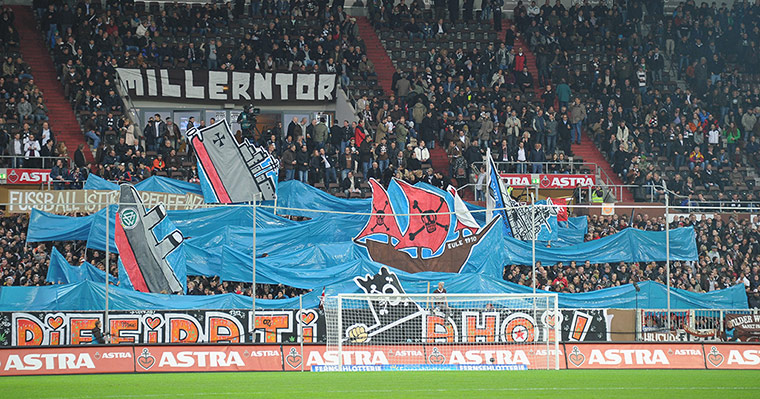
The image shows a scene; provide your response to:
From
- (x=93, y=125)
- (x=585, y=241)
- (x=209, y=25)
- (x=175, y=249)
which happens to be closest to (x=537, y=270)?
(x=585, y=241)

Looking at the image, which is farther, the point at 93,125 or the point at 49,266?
the point at 93,125

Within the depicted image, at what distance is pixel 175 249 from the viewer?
2431 centimetres

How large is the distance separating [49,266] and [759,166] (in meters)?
25.2

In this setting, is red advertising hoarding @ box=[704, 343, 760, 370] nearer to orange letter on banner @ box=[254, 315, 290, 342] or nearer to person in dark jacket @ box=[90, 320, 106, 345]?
orange letter on banner @ box=[254, 315, 290, 342]

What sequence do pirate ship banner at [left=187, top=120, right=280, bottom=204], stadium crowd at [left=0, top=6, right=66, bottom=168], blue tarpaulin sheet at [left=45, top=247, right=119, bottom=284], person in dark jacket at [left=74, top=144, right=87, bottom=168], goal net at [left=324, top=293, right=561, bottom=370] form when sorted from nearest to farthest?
goal net at [left=324, top=293, right=561, bottom=370], blue tarpaulin sheet at [left=45, top=247, right=119, bottom=284], pirate ship banner at [left=187, top=120, right=280, bottom=204], person in dark jacket at [left=74, top=144, right=87, bottom=168], stadium crowd at [left=0, top=6, right=66, bottom=168]

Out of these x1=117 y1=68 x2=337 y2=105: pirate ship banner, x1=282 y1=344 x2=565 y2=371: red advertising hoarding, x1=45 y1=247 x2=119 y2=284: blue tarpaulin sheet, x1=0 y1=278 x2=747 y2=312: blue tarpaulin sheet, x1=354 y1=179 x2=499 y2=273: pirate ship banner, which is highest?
x1=117 y1=68 x2=337 y2=105: pirate ship banner

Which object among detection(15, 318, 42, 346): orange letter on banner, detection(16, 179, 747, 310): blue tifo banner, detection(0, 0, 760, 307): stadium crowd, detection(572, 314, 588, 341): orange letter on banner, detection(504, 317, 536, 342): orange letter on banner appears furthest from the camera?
detection(0, 0, 760, 307): stadium crowd

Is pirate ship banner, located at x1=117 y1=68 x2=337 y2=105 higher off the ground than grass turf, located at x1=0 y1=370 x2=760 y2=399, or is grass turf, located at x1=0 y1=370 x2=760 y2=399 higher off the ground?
pirate ship banner, located at x1=117 y1=68 x2=337 y2=105

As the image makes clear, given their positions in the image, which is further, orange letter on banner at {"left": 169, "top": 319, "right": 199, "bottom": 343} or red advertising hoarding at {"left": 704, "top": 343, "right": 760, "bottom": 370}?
orange letter on banner at {"left": 169, "top": 319, "right": 199, "bottom": 343}

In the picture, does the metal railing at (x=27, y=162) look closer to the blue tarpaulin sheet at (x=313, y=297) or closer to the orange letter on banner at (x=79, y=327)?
the blue tarpaulin sheet at (x=313, y=297)

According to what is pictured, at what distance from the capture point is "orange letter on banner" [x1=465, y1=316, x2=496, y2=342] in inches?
854

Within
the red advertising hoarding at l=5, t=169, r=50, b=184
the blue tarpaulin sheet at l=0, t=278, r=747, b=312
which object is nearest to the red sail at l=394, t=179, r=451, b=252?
the blue tarpaulin sheet at l=0, t=278, r=747, b=312

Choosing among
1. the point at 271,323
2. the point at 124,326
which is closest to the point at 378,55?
the point at 271,323

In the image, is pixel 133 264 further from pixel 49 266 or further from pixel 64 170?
pixel 64 170
